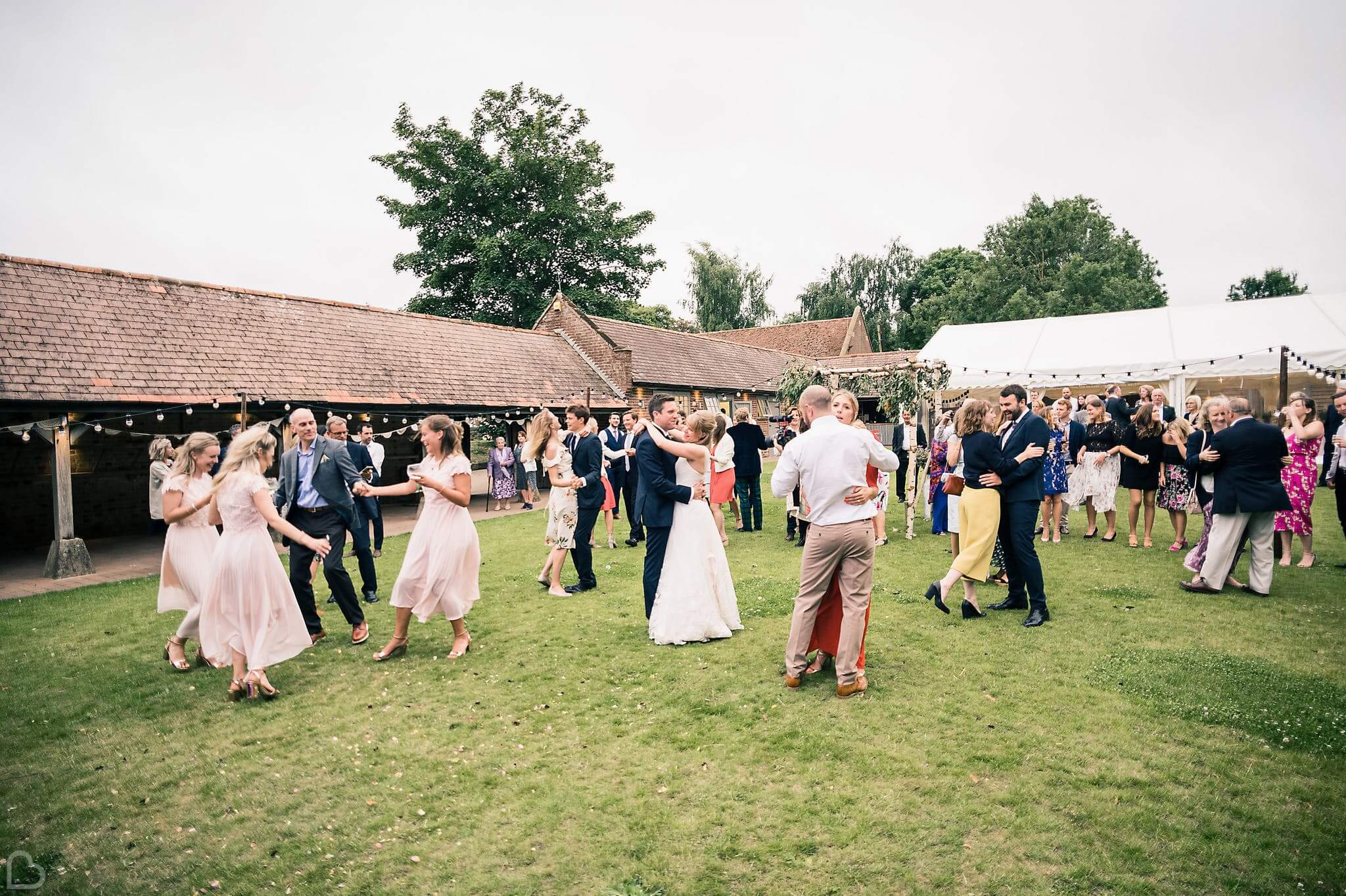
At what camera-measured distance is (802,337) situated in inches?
1854

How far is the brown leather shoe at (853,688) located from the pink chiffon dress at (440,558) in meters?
2.93

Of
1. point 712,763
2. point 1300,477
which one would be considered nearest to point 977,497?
point 712,763

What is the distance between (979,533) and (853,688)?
92.0 inches

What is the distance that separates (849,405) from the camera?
19.7 feet

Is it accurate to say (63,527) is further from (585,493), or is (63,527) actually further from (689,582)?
(689,582)

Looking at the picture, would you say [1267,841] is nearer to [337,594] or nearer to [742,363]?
[337,594]

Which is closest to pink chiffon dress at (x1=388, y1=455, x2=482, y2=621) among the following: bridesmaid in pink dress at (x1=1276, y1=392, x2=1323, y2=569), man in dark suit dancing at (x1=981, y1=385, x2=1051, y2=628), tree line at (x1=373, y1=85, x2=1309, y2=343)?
man in dark suit dancing at (x1=981, y1=385, x2=1051, y2=628)

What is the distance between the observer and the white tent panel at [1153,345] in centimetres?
1662

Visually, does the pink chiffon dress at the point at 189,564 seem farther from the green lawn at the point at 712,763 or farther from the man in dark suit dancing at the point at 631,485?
the man in dark suit dancing at the point at 631,485

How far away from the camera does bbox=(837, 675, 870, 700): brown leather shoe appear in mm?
4852

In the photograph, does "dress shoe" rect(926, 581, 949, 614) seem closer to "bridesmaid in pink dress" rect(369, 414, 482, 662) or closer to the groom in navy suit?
the groom in navy suit

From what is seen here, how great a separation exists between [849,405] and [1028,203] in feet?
159

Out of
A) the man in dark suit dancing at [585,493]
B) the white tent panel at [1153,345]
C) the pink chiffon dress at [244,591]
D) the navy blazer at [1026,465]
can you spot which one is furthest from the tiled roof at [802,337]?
the pink chiffon dress at [244,591]

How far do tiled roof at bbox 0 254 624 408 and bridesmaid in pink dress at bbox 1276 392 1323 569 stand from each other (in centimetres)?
1501
